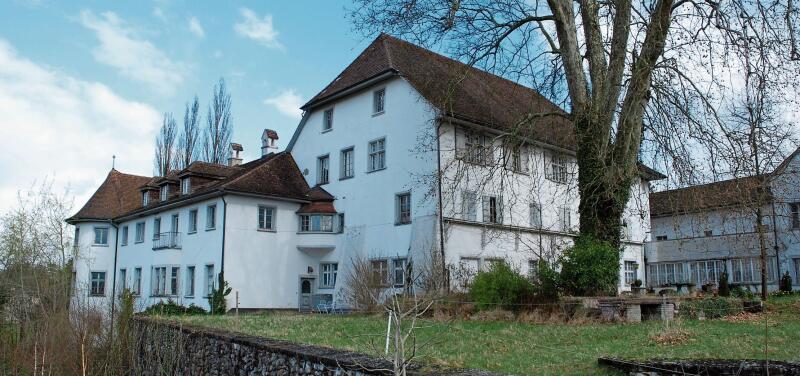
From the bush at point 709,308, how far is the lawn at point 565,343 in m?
0.87

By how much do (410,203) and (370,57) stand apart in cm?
864

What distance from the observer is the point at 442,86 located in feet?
82.0

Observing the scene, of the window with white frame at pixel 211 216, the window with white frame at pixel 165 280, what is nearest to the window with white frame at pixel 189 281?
the window with white frame at pixel 165 280

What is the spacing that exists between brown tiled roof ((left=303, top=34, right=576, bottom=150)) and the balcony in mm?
10149

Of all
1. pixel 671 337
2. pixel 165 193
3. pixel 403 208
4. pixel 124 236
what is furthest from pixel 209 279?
pixel 671 337

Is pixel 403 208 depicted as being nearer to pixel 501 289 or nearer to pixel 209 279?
pixel 209 279

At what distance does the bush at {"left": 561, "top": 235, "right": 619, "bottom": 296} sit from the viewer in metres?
17.2

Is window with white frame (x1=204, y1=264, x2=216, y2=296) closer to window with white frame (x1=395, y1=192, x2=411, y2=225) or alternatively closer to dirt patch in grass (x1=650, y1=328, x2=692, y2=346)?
window with white frame (x1=395, y1=192, x2=411, y2=225)

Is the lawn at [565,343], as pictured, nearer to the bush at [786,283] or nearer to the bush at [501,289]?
the bush at [501,289]

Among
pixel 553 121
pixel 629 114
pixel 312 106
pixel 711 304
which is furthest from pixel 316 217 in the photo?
pixel 711 304

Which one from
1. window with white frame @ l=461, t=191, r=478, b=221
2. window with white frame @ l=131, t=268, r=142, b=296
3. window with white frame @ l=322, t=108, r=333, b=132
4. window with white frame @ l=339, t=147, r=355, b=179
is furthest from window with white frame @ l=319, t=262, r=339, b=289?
window with white frame @ l=131, t=268, r=142, b=296

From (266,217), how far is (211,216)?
2.92 m

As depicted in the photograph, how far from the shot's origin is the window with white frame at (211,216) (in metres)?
32.2

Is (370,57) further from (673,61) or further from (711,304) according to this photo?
(711,304)
